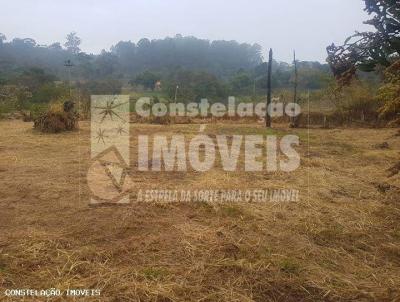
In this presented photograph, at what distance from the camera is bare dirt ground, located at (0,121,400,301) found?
2.66 meters

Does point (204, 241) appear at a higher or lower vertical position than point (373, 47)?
lower

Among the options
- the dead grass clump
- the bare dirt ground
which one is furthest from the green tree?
the dead grass clump

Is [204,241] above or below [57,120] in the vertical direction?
below

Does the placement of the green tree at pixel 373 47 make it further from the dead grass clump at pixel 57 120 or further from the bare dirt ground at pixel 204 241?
the dead grass clump at pixel 57 120

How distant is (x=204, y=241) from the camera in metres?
3.33

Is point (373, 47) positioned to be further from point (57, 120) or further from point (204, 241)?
point (57, 120)

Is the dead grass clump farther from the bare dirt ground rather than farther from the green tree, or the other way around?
the green tree

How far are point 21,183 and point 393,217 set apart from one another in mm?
4101

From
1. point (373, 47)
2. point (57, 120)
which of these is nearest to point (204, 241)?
point (373, 47)

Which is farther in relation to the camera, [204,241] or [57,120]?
[57,120]

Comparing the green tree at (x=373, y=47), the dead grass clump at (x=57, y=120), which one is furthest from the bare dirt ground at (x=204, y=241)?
the dead grass clump at (x=57, y=120)

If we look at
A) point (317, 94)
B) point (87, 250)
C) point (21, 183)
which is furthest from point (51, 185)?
point (317, 94)

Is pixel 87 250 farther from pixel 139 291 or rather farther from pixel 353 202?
pixel 353 202

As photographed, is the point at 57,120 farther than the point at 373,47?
Yes
